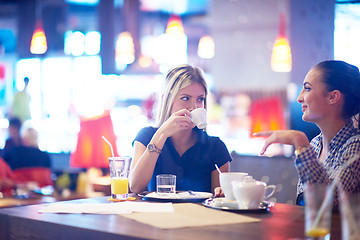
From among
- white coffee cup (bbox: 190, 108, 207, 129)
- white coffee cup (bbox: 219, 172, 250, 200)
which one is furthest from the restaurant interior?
white coffee cup (bbox: 219, 172, 250, 200)

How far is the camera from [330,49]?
6203 millimetres

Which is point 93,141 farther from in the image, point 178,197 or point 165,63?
point 165,63

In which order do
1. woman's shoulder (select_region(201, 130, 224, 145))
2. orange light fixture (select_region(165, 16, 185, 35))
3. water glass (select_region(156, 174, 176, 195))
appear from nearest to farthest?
1. water glass (select_region(156, 174, 176, 195))
2. woman's shoulder (select_region(201, 130, 224, 145))
3. orange light fixture (select_region(165, 16, 185, 35))

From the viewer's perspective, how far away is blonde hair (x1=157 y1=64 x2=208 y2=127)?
2445mm

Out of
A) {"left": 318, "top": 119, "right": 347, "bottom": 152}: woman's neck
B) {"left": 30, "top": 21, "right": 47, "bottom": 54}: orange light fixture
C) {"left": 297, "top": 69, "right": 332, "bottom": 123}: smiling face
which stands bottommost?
{"left": 318, "top": 119, "right": 347, "bottom": 152}: woman's neck

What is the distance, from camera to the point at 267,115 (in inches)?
273

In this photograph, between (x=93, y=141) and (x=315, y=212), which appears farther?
(x=93, y=141)

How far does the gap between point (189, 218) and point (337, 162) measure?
2.40 feet

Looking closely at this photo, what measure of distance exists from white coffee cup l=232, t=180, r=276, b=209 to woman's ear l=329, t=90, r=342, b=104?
0.63 meters

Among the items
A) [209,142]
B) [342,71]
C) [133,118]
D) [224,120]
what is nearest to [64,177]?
[224,120]

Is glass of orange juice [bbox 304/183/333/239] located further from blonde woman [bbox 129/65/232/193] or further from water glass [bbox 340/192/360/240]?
blonde woman [bbox 129/65/232/193]

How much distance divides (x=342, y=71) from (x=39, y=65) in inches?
364

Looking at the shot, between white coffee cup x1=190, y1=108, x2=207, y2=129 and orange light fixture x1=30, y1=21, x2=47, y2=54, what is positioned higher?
orange light fixture x1=30, y1=21, x2=47, y2=54

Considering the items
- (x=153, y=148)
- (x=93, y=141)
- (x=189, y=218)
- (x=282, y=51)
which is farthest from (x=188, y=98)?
(x=282, y=51)
